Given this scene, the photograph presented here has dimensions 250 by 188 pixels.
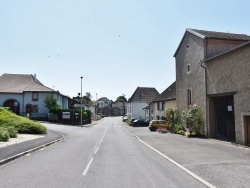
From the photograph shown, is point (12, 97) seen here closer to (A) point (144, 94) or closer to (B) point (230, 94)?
(A) point (144, 94)

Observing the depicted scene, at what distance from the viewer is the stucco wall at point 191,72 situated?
28.2m

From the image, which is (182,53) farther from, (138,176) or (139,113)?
(139,113)

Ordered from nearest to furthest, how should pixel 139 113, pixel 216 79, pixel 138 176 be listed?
pixel 138 176, pixel 216 79, pixel 139 113

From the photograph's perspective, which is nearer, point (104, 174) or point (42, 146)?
point (104, 174)

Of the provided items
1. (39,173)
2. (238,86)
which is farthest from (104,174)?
(238,86)

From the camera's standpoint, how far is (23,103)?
58156 mm

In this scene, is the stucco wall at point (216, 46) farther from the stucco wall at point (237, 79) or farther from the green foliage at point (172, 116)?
the green foliage at point (172, 116)

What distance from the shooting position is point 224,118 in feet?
79.5

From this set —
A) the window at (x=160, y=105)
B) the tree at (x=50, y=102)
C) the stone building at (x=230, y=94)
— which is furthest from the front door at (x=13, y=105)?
the stone building at (x=230, y=94)

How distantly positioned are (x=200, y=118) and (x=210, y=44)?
711 cm

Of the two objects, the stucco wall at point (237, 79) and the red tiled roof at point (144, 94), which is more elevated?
the red tiled roof at point (144, 94)

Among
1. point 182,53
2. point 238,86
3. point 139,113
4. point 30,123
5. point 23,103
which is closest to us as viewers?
point 238,86

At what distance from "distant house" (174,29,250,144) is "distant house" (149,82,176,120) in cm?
736

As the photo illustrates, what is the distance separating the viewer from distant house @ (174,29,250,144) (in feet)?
66.5
